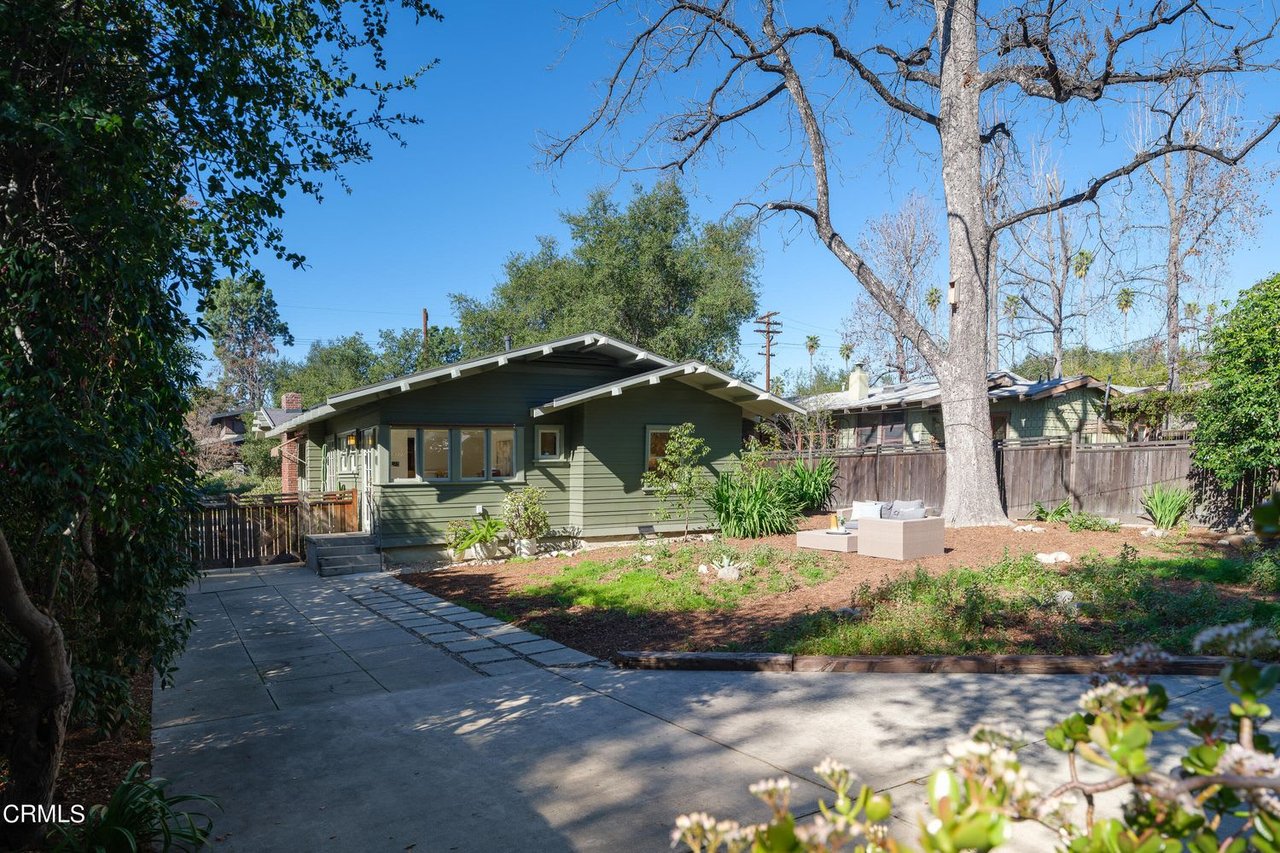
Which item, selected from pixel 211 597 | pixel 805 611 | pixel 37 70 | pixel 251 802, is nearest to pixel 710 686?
pixel 805 611

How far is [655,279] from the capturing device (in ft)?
94.0

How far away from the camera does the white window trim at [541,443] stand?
588 inches

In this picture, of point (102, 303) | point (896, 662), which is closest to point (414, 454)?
point (896, 662)

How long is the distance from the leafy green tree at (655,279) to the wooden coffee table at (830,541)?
16849mm

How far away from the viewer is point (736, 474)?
50.4 feet

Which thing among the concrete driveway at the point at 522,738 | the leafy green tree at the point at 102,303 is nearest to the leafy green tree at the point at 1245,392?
the concrete driveway at the point at 522,738

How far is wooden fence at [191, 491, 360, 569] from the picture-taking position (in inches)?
540

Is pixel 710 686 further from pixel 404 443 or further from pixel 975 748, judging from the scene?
pixel 404 443

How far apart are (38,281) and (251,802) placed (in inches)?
110

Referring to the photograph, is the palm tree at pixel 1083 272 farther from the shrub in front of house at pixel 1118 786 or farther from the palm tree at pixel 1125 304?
the shrub in front of house at pixel 1118 786

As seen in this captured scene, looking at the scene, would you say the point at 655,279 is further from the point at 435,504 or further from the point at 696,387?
the point at 435,504

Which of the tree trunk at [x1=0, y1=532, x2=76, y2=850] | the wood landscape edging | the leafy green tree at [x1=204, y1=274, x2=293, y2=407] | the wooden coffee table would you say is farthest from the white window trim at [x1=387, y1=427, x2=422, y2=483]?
the leafy green tree at [x1=204, y1=274, x2=293, y2=407]

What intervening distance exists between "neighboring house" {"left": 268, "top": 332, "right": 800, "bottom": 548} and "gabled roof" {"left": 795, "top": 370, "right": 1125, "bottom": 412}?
597cm

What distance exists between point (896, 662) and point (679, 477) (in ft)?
28.1
